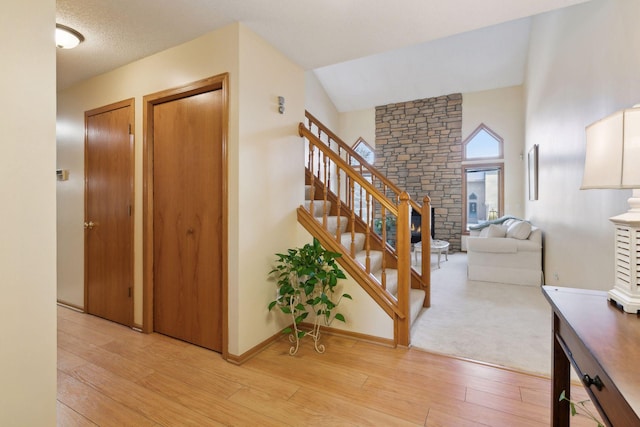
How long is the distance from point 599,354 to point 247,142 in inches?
80.4

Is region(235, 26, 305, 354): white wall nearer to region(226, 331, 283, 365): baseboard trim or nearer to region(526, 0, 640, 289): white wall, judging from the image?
region(226, 331, 283, 365): baseboard trim

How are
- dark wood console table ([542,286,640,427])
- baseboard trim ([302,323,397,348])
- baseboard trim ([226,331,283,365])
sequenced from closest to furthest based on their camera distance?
dark wood console table ([542,286,640,427])
baseboard trim ([226,331,283,365])
baseboard trim ([302,323,397,348])

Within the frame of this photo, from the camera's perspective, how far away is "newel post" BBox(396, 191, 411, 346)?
2268mm

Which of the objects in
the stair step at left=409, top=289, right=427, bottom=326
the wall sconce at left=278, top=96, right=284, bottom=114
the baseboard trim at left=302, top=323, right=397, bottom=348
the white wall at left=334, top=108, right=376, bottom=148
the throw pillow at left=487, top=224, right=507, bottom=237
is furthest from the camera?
the white wall at left=334, top=108, right=376, bottom=148

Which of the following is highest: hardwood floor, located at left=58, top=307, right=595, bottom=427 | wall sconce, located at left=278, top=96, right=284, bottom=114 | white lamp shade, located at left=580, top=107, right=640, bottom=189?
wall sconce, located at left=278, top=96, right=284, bottom=114

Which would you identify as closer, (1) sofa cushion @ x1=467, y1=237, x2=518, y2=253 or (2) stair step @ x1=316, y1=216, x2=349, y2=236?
(2) stair step @ x1=316, y1=216, x2=349, y2=236

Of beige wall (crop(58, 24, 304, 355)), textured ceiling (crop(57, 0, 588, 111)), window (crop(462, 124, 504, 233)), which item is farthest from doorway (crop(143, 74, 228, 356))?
window (crop(462, 124, 504, 233))

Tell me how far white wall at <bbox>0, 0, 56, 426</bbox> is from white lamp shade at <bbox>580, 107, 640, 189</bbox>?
2003mm

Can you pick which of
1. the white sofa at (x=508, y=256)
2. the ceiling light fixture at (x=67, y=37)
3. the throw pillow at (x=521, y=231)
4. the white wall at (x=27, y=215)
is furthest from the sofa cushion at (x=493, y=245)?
the ceiling light fixture at (x=67, y=37)

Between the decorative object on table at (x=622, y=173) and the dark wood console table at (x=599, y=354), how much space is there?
0.32 feet

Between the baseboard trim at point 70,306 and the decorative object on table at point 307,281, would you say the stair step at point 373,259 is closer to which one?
the decorative object on table at point 307,281

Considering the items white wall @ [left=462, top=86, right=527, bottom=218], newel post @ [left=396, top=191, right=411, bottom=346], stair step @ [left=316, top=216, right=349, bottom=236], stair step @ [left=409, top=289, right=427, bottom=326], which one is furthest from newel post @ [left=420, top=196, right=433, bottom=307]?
white wall @ [left=462, top=86, right=527, bottom=218]

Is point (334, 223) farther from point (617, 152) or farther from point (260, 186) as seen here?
point (617, 152)

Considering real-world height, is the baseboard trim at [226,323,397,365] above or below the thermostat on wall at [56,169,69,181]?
below
